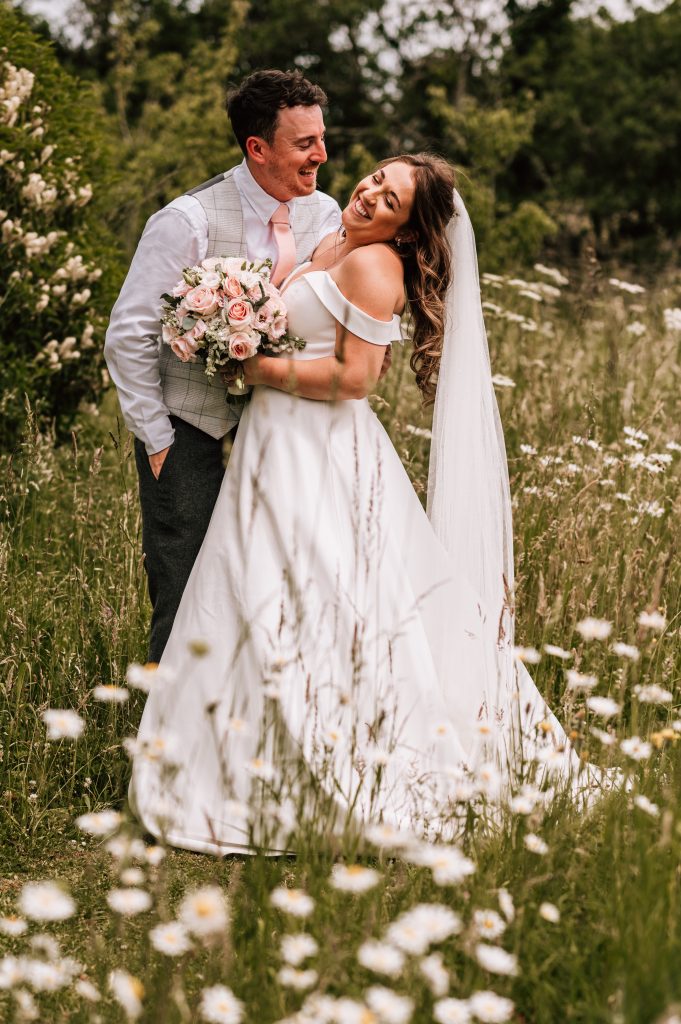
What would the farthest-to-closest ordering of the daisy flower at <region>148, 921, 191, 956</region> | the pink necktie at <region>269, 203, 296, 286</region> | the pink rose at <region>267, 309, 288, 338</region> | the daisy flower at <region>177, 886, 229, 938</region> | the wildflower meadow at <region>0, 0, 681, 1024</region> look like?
1. the pink necktie at <region>269, 203, 296, 286</region>
2. the pink rose at <region>267, 309, 288, 338</region>
3. the wildflower meadow at <region>0, 0, 681, 1024</region>
4. the daisy flower at <region>148, 921, 191, 956</region>
5. the daisy flower at <region>177, 886, 229, 938</region>

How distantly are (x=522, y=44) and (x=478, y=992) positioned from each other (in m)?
27.3

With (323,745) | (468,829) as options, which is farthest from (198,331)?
(468,829)

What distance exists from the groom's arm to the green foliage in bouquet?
1444 millimetres

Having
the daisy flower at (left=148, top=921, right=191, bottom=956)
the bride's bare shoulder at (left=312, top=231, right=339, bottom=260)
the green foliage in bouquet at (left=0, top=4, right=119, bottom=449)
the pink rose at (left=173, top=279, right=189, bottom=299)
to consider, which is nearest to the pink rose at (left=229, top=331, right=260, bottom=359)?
the pink rose at (left=173, top=279, right=189, bottom=299)

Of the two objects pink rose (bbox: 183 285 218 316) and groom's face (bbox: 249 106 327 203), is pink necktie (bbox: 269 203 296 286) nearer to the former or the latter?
groom's face (bbox: 249 106 327 203)

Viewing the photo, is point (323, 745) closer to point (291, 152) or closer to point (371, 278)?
point (371, 278)

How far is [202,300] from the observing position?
319 centimetres

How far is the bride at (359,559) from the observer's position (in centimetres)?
325

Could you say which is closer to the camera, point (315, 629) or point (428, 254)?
point (315, 629)

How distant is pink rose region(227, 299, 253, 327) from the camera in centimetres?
319

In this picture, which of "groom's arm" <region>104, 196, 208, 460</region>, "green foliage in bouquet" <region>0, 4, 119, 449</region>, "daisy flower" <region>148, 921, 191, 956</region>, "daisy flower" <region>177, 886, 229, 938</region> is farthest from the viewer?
"green foliage in bouquet" <region>0, 4, 119, 449</region>

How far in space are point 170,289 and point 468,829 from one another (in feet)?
6.25

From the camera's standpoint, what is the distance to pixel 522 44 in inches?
1028

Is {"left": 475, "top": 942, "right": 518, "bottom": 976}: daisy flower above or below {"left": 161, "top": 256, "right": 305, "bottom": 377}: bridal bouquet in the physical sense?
below
